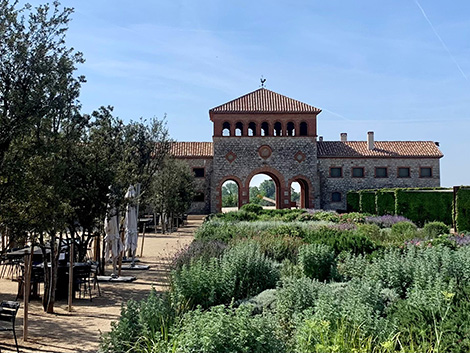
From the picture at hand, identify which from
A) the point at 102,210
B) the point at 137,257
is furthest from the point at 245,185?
the point at 102,210

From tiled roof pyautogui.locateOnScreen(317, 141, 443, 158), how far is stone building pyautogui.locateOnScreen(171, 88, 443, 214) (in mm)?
84

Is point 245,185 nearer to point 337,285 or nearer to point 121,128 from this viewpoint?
point 121,128

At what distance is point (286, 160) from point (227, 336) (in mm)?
31678

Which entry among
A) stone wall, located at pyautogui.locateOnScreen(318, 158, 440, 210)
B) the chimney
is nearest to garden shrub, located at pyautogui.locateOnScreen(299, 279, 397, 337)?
stone wall, located at pyautogui.locateOnScreen(318, 158, 440, 210)

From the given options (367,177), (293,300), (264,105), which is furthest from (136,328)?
(367,177)

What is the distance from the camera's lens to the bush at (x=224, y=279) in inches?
252

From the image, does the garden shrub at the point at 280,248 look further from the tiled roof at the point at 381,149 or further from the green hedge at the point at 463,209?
the tiled roof at the point at 381,149

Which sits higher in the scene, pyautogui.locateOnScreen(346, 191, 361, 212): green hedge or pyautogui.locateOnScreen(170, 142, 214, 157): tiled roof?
pyautogui.locateOnScreen(170, 142, 214, 157): tiled roof

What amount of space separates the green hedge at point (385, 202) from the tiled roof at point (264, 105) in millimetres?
10462

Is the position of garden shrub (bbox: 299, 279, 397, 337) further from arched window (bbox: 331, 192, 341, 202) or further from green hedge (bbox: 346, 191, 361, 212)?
arched window (bbox: 331, 192, 341, 202)

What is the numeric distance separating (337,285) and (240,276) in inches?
63.7

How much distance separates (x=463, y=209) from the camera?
21438mm

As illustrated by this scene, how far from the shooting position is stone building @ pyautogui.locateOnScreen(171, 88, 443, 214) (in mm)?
35156

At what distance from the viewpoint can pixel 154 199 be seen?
2464 cm
